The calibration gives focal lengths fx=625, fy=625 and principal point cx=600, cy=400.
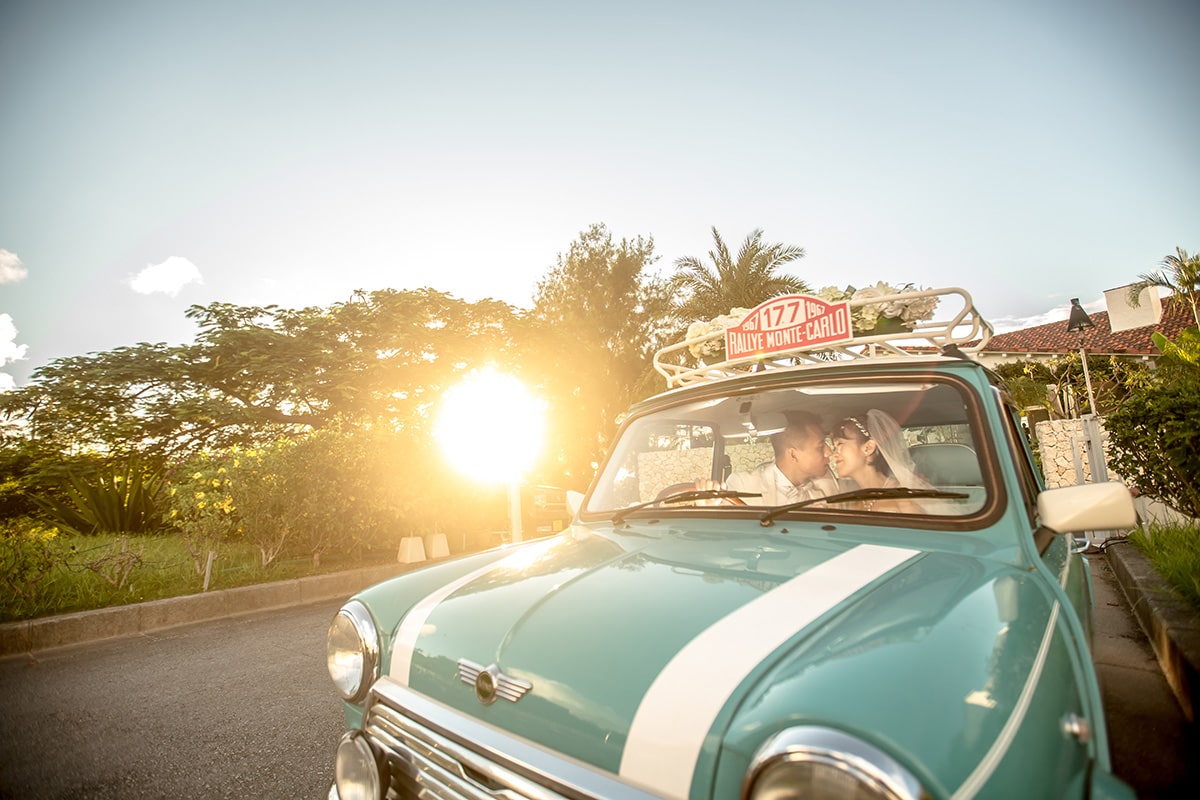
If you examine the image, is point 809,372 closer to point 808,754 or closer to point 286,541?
point 808,754

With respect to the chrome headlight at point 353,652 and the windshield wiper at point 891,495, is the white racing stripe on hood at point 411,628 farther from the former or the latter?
the windshield wiper at point 891,495

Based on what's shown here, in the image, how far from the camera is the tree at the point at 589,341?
19.3 m

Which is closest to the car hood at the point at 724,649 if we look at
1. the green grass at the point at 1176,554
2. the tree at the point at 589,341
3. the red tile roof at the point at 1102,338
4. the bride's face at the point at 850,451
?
the bride's face at the point at 850,451

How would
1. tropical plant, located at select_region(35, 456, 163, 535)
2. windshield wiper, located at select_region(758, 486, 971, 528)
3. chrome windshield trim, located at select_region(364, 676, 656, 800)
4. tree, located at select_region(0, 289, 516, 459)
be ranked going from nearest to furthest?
chrome windshield trim, located at select_region(364, 676, 656, 800)
windshield wiper, located at select_region(758, 486, 971, 528)
tropical plant, located at select_region(35, 456, 163, 535)
tree, located at select_region(0, 289, 516, 459)

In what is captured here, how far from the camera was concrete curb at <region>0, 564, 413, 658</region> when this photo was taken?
5.60m

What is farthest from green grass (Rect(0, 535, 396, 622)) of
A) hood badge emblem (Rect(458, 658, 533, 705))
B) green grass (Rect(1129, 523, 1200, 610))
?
green grass (Rect(1129, 523, 1200, 610))

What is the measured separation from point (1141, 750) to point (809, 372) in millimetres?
2301

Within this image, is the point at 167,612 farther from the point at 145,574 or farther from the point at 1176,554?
the point at 1176,554

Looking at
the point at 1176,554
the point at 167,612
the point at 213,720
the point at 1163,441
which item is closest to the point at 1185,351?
the point at 1163,441

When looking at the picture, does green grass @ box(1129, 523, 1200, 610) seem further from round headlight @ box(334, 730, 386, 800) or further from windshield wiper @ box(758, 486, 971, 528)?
round headlight @ box(334, 730, 386, 800)

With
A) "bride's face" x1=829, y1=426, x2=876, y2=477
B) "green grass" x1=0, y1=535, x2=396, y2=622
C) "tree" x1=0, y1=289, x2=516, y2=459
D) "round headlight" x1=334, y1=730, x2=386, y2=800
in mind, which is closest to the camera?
"round headlight" x1=334, y1=730, x2=386, y2=800

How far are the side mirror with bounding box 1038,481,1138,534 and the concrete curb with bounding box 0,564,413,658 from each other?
739 cm

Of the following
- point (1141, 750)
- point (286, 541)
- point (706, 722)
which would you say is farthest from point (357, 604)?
point (286, 541)

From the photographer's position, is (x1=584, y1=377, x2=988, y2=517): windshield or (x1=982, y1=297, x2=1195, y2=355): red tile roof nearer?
(x1=584, y1=377, x2=988, y2=517): windshield
